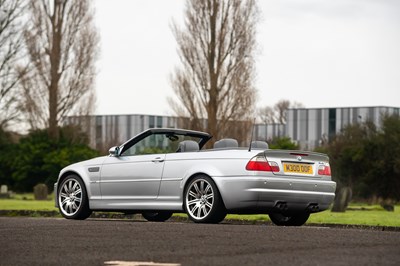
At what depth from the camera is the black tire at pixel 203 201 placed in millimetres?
13055

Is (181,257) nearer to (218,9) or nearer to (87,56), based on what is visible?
(218,9)

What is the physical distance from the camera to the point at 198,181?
13359 mm

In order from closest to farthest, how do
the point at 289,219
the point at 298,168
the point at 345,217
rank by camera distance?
the point at 298,168
the point at 289,219
the point at 345,217

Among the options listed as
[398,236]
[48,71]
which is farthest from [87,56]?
[398,236]

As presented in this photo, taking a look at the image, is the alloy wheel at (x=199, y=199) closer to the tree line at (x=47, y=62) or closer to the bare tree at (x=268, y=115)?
the tree line at (x=47, y=62)

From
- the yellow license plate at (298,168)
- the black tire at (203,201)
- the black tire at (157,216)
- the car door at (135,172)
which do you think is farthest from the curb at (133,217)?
the black tire at (203,201)

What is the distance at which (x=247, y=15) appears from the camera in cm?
4572

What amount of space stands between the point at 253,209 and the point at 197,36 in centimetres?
3228

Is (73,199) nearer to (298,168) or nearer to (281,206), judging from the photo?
(281,206)

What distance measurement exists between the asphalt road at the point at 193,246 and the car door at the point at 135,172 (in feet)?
7.26

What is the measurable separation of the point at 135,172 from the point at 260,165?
93.1 inches

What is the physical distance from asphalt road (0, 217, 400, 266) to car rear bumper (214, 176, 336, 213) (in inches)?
46.0

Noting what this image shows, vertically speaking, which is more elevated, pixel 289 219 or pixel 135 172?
pixel 135 172

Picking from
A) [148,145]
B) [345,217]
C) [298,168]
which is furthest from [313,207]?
[345,217]
